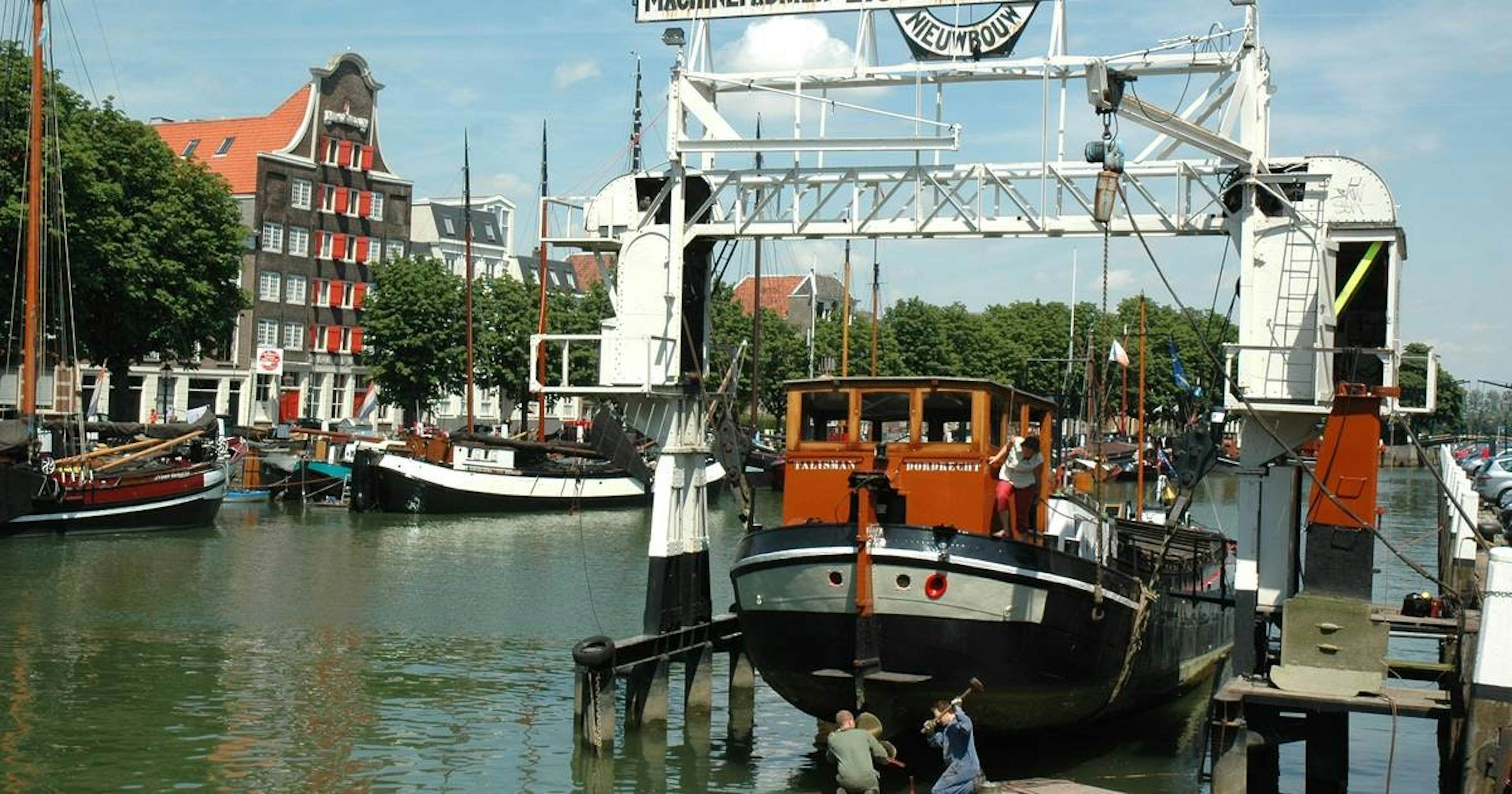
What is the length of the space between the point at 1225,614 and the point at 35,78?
36.5 meters

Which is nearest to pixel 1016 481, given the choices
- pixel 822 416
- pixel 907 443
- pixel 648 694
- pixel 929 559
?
pixel 907 443

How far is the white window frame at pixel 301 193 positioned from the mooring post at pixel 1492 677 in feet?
263

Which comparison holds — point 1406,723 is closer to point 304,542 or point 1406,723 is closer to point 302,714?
point 302,714

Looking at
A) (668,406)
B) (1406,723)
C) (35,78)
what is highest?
(35,78)

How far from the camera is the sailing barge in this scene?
19.9 m

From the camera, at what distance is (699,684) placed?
77.3ft

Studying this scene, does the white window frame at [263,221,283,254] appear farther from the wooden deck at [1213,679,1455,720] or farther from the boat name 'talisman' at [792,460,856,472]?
the wooden deck at [1213,679,1455,720]

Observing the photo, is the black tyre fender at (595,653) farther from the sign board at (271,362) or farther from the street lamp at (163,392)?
the street lamp at (163,392)

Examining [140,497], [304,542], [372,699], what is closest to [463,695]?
[372,699]

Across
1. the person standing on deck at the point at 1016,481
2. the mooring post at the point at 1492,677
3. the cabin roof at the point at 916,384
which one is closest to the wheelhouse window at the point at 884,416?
the cabin roof at the point at 916,384

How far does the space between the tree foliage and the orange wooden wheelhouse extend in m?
58.9

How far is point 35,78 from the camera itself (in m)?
50.2

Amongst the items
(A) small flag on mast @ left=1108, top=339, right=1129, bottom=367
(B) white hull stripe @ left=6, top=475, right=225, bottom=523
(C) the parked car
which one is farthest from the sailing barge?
(B) white hull stripe @ left=6, top=475, right=225, bottom=523

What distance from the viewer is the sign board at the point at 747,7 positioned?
2203 cm
